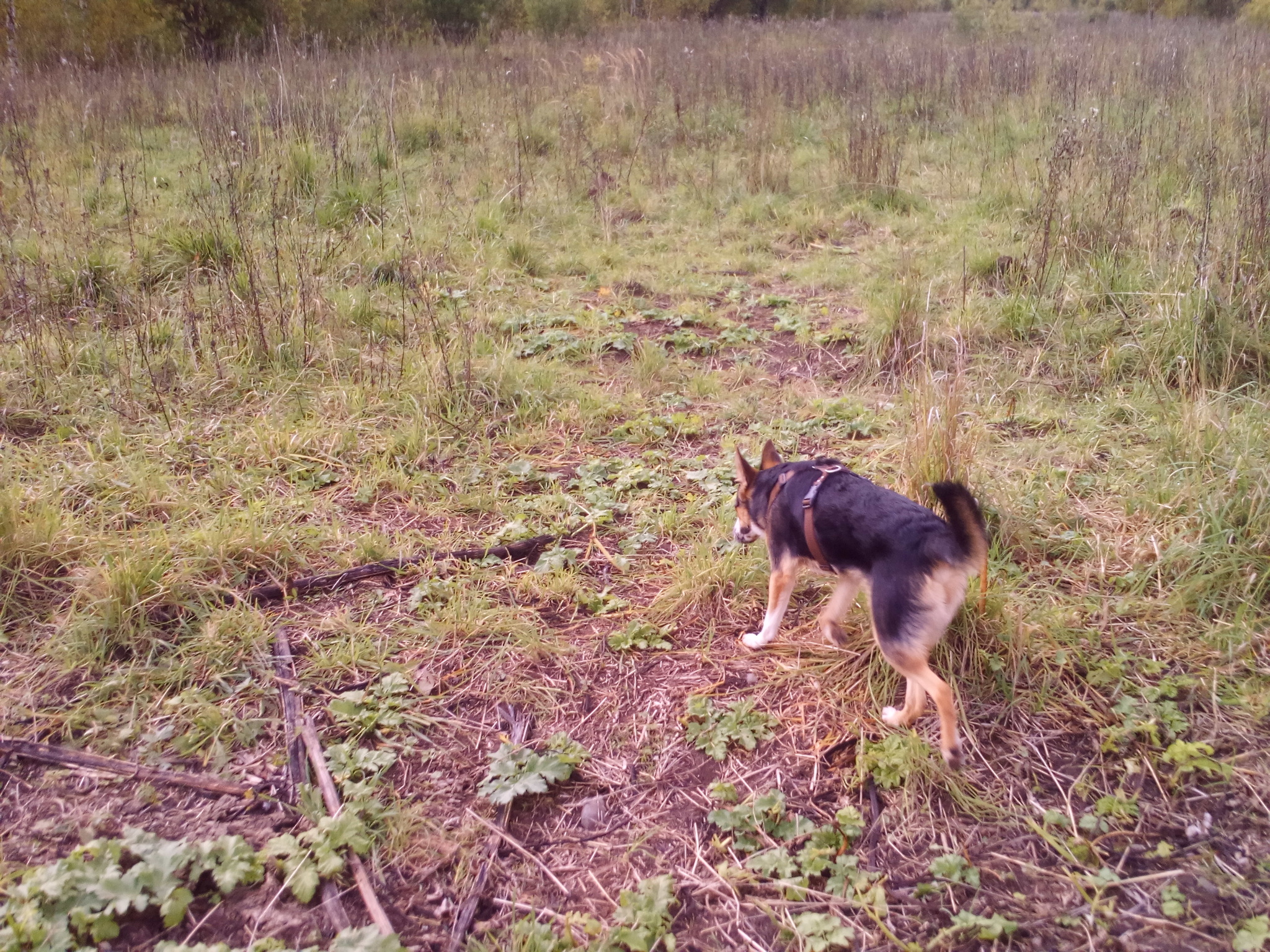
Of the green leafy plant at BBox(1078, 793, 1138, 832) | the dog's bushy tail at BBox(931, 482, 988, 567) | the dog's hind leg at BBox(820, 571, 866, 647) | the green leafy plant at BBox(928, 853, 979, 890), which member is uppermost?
the dog's bushy tail at BBox(931, 482, 988, 567)

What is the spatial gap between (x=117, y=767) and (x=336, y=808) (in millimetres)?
649

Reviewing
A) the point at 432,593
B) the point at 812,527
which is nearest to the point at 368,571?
the point at 432,593

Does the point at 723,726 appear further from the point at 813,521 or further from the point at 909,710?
the point at 813,521

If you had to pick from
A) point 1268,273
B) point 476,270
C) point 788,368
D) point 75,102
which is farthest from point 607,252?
point 75,102

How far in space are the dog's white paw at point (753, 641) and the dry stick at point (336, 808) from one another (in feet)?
4.37

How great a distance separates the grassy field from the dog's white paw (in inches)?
2.7

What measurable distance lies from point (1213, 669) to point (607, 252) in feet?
16.1

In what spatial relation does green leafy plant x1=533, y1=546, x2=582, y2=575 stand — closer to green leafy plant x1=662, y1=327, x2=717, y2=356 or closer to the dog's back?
the dog's back

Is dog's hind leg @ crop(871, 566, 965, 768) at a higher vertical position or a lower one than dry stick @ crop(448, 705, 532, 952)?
higher

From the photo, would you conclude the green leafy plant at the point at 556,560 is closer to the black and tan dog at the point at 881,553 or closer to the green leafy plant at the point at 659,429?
the black and tan dog at the point at 881,553

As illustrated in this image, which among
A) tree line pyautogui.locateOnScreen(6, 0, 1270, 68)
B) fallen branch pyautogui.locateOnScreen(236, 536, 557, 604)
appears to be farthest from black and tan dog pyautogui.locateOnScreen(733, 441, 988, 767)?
tree line pyautogui.locateOnScreen(6, 0, 1270, 68)

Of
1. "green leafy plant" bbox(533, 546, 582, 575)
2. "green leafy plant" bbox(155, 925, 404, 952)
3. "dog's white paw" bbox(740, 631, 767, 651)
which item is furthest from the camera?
"green leafy plant" bbox(533, 546, 582, 575)

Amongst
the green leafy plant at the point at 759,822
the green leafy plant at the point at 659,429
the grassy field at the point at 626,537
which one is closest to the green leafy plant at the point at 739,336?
the grassy field at the point at 626,537

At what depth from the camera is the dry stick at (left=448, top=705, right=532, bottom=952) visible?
178 centimetres
